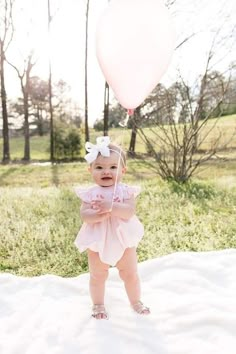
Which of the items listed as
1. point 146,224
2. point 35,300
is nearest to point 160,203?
point 146,224

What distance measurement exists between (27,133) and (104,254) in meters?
5.42

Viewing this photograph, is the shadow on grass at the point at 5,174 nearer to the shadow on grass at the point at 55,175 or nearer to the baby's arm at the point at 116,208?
the shadow on grass at the point at 55,175

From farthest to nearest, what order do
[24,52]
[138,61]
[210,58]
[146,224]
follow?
[24,52] → [210,58] → [146,224] → [138,61]

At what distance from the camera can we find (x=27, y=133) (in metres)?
7.10

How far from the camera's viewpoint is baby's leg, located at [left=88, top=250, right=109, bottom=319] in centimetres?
196

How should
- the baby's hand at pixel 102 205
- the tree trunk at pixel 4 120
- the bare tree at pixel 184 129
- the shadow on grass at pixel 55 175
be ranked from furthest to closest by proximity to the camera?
1. the tree trunk at pixel 4 120
2. the shadow on grass at pixel 55 175
3. the bare tree at pixel 184 129
4. the baby's hand at pixel 102 205

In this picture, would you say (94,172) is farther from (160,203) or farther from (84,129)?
(84,129)

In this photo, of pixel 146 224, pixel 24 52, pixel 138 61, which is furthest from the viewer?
pixel 24 52

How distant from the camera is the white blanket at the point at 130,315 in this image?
1.74m

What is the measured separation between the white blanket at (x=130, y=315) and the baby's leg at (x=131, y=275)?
45mm

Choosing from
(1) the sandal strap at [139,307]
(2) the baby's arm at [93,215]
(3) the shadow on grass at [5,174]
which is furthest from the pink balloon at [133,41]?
(3) the shadow on grass at [5,174]

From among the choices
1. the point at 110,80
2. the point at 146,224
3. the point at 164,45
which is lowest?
the point at 146,224

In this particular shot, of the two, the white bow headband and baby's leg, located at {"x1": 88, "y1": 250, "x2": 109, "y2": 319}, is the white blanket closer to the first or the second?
baby's leg, located at {"x1": 88, "y1": 250, "x2": 109, "y2": 319}

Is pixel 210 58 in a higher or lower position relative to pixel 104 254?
higher
